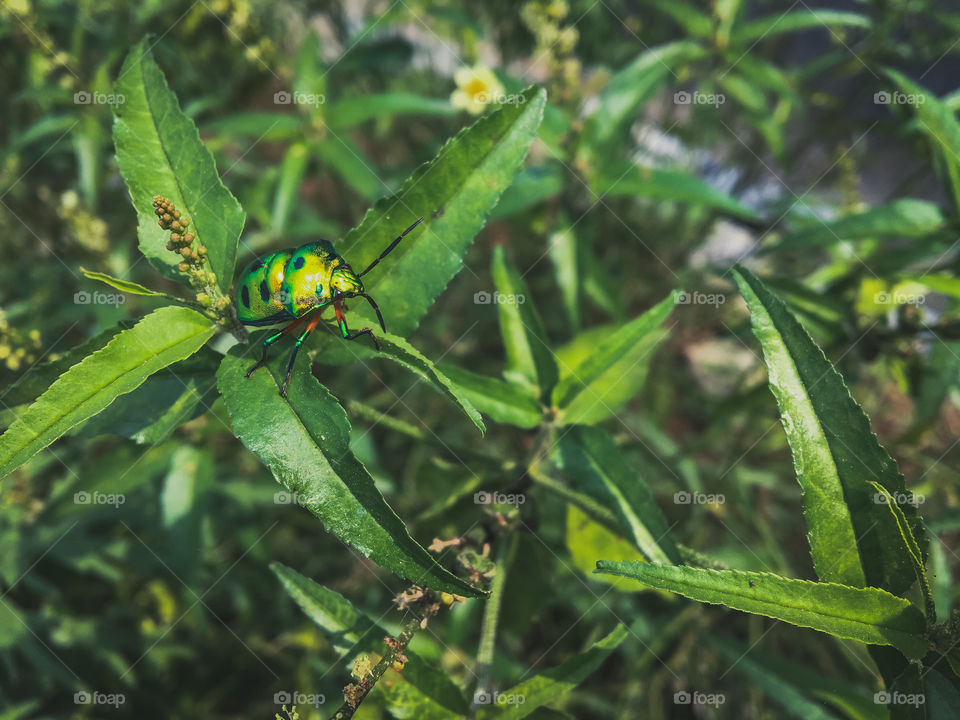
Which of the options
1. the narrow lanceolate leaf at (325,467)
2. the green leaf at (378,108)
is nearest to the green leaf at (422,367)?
the narrow lanceolate leaf at (325,467)

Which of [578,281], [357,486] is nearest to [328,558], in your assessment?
[578,281]

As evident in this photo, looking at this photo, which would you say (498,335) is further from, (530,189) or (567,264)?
(530,189)

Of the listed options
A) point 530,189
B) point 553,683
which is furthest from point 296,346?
point 530,189

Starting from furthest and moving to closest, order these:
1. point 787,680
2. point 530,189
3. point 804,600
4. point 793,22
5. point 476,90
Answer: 1. point 476,90
2. point 793,22
3. point 530,189
4. point 787,680
5. point 804,600

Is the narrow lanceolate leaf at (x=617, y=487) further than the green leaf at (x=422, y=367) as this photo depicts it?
Yes

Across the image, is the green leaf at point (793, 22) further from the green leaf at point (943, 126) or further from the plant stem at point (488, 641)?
the plant stem at point (488, 641)

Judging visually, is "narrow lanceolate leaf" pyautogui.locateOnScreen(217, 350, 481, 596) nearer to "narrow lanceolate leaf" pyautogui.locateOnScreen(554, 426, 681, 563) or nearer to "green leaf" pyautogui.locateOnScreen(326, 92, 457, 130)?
"narrow lanceolate leaf" pyautogui.locateOnScreen(554, 426, 681, 563)
